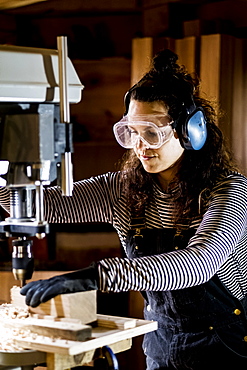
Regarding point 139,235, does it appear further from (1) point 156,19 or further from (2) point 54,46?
(2) point 54,46

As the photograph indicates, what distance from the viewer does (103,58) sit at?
4344 millimetres

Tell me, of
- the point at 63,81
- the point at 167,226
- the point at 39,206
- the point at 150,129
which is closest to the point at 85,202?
the point at 167,226

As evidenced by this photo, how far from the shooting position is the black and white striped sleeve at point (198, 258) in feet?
6.48

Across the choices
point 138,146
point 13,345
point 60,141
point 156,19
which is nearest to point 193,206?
point 138,146

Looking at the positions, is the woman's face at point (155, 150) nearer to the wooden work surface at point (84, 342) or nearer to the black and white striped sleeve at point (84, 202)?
the black and white striped sleeve at point (84, 202)

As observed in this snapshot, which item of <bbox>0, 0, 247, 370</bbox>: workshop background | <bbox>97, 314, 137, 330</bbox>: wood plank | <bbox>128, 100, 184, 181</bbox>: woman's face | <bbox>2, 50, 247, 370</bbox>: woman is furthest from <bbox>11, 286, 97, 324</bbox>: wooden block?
<bbox>0, 0, 247, 370</bbox>: workshop background

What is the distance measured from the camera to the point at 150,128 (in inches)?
95.4

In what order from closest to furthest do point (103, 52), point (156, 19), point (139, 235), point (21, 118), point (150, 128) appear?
1. point (21, 118)
2. point (150, 128)
3. point (139, 235)
4. point (156, 19)
5. point (103, 52)

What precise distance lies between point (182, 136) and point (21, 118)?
760 mm

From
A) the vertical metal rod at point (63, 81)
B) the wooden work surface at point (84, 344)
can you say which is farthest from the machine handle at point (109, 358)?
the vertical metal rod at point (63, 81)

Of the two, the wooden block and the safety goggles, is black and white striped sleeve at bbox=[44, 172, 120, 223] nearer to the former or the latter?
the safety goggles

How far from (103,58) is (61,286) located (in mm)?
2693

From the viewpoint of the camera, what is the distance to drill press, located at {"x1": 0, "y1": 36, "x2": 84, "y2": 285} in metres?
1.87

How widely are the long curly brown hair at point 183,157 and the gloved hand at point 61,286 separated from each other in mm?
713
